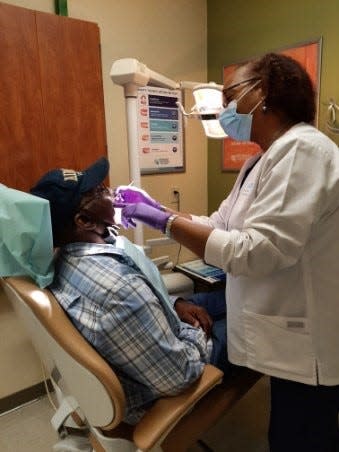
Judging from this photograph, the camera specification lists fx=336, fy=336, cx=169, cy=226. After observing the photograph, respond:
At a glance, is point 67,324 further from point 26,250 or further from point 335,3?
point 335,3

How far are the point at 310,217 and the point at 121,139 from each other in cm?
Answer: 144

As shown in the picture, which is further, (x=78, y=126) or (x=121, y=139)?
(x=121, y=139)

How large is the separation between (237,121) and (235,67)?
136cm

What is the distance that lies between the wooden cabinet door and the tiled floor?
1171 mm

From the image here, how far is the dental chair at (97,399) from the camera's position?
736 millimetres

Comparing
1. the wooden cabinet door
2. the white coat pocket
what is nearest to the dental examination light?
the wooden cabinet door

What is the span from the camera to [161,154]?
221 cm

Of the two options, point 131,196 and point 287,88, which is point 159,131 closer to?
point 131,196

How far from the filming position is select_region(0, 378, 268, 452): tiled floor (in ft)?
4.99

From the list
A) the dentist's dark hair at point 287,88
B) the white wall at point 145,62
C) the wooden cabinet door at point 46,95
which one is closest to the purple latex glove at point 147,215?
the dentist's dark hair at point 287,88

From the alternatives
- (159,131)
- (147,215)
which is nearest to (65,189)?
(147,215)

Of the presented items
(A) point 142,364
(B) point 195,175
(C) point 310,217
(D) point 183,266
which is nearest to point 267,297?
(C) point 310,217

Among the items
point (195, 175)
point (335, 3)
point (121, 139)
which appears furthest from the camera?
point (195, 175)

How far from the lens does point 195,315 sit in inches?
51.2
